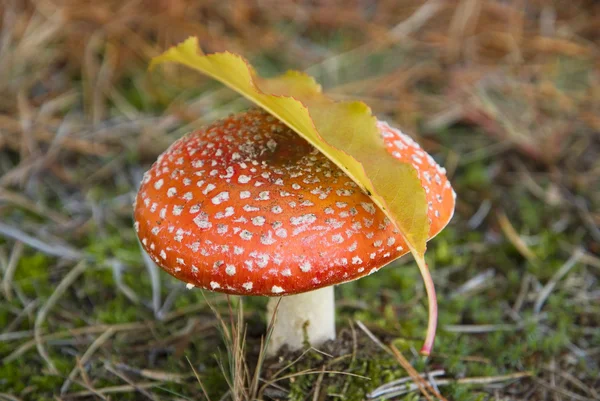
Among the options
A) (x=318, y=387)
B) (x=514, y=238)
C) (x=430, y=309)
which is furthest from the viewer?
(x=514, y=238)

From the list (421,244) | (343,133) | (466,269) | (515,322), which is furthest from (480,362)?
(343,133)

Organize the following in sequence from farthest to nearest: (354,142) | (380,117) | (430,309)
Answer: (380,117)
(354,142)
(430,309)

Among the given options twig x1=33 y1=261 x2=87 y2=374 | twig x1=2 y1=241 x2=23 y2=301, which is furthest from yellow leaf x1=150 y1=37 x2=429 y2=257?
twig x1=2 y1=241 x2=23 y2=301

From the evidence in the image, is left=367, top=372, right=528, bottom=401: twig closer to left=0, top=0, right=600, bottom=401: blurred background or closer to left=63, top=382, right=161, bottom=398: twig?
left=0, top=0, right=600, bottom=401: blurred background

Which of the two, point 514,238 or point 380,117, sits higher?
point 380,117

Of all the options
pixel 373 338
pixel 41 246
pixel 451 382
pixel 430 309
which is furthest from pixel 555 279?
pixel 41 246

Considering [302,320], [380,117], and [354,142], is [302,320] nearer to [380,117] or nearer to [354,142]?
[354,142]
